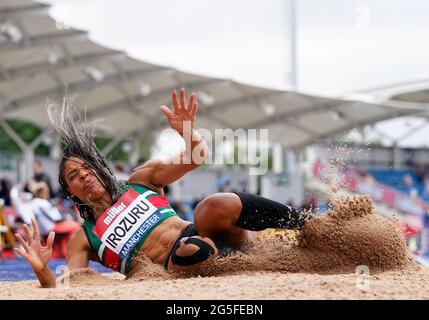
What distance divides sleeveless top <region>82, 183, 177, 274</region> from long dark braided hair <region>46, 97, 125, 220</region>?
0.11m

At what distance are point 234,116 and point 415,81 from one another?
5.72 m

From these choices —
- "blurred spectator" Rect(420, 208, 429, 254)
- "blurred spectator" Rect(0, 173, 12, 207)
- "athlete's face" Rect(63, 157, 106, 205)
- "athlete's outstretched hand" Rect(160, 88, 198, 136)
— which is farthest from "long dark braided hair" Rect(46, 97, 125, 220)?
"blurred spectator" Rect(420, 208, 429, 254)

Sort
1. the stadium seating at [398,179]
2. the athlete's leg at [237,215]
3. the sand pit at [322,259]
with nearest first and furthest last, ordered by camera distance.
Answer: the sand pit at [322,259], the athlete's leg at [237,215], the stadium seating at [398,179]

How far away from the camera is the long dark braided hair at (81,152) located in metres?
5.59

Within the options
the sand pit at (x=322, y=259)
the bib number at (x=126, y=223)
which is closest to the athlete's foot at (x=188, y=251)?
the sand pit at (x=322, y=259)

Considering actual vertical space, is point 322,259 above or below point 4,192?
below

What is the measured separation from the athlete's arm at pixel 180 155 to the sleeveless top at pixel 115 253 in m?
0.12

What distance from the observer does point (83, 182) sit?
5.49 m

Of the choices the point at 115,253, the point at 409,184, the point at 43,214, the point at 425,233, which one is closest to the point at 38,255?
the point at 115,253

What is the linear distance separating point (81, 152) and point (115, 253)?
0.81 meters

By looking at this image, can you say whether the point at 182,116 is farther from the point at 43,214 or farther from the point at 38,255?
the point at 43,214

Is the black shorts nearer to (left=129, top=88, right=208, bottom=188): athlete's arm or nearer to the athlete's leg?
the athlete's leg

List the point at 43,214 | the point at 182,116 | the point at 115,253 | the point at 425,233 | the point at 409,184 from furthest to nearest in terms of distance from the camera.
A: the point at 409,184 < the point at 425,233 < the point at 43,214 < the point at 115,253 < the point at 182,116

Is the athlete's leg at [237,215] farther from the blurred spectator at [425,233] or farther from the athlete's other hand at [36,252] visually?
the blurred spectator at [425,233]
